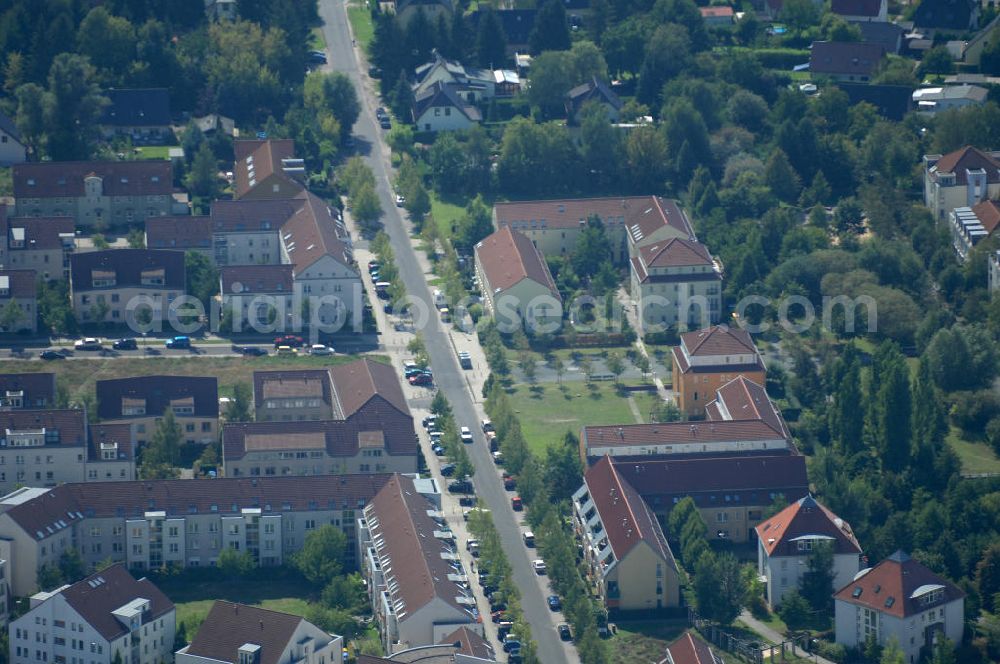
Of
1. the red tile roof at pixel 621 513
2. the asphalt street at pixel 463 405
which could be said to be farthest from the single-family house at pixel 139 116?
the red tile roof at pixel 621 513

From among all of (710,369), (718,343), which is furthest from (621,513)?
(718,343)

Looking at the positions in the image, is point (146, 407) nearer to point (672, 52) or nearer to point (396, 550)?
point (396, 550)

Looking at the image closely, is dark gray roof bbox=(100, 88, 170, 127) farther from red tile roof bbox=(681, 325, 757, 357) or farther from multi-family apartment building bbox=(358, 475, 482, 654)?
multi-family apartment building bbox=(358, 475, 482, 654)

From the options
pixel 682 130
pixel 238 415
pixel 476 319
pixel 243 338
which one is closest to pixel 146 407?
pixel 238 415

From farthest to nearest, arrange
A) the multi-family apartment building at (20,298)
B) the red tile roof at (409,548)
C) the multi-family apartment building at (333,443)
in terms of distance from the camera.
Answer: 1. the multi-family apartment building at (20,298)
2. the multi-family apartment building at (333,443)
3. the red tile roof at (409,548)

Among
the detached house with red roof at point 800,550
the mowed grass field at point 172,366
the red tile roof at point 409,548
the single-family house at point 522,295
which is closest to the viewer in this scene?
the red tile roof at point 409,548

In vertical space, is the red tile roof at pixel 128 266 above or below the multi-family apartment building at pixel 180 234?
above

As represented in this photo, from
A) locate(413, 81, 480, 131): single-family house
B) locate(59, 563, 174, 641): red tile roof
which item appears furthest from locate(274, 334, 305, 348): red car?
locate(59, 563, 174, 641): red tile roof

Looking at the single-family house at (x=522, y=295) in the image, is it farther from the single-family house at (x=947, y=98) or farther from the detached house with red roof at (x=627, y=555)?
the single-family house at (x=947, y=98)
